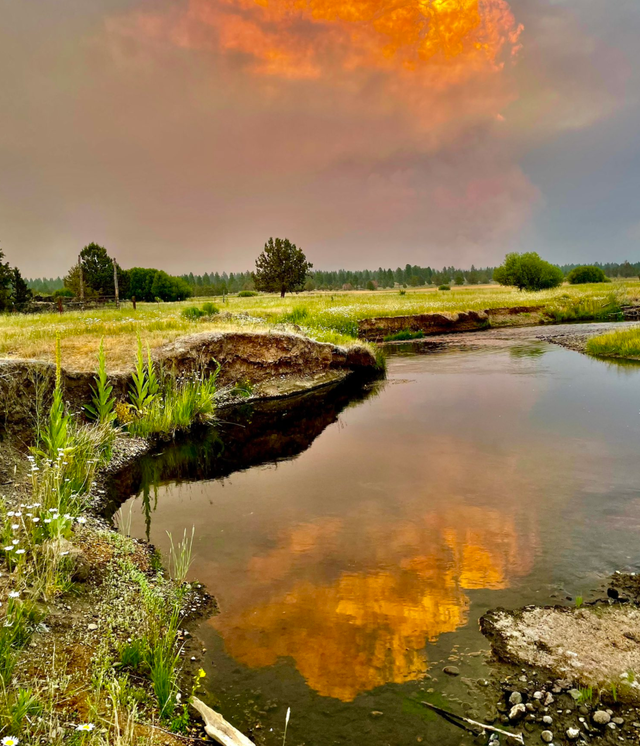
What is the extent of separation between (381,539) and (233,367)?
36.7 feet

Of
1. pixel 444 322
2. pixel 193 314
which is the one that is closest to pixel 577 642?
pixel 193 314

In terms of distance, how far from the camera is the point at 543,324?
1567 inches

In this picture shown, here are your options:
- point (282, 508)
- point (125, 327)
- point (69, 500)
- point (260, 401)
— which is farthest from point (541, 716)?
point (125, 327)

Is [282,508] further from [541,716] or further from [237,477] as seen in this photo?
[541,716]

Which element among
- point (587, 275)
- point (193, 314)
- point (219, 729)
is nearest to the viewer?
point (219, 729)

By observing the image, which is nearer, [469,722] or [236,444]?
[469,722]

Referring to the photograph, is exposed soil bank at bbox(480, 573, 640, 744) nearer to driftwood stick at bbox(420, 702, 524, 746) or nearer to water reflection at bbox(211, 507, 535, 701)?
driftwood stick at bbox(420, 702, 524, 746)

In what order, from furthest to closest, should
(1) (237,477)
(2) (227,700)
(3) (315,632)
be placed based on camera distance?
(1) (237,477), (3) (315,632), (2) (227,700)

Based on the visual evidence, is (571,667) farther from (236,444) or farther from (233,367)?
(233,367)

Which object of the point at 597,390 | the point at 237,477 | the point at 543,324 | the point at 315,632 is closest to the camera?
the point at 315,632

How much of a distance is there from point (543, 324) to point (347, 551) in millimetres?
37368

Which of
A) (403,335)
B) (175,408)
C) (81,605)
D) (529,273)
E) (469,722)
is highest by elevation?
(529,273)

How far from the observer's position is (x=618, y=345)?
23.8 m

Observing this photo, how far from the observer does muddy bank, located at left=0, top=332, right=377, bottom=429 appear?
991 centimetres
